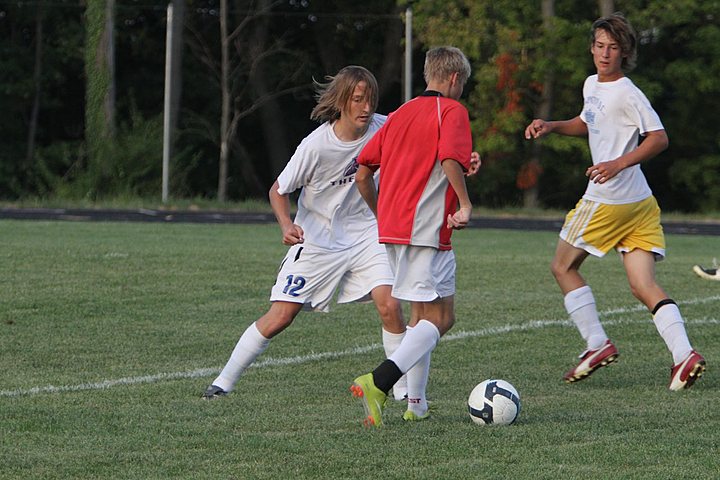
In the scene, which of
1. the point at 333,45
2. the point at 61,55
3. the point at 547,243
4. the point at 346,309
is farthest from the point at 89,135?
the point at 346,309

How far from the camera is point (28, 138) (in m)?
39.8

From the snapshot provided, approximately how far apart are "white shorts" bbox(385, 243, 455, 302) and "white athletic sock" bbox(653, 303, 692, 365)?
6.12 ft

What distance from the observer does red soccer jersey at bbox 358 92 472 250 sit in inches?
247

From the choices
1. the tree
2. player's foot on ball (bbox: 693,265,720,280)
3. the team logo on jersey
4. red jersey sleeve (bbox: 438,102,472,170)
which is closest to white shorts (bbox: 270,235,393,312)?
the team logo on jersey

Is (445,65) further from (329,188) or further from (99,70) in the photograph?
(99,70)

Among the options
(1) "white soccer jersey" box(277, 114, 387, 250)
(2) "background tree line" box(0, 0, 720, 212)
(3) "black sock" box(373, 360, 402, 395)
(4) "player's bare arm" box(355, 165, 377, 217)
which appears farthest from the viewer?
(2) "background tree line" box(0, 0, 720, 212)

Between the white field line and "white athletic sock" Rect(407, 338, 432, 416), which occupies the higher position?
"white athletic sock" Rect(407, 338, 432, 416)

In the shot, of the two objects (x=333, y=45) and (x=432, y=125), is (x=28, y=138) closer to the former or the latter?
(x=333, y=45)

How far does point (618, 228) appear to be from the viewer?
7.83 meters

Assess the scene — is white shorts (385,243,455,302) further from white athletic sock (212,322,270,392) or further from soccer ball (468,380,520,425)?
white athletic sock (212,322,270,392)

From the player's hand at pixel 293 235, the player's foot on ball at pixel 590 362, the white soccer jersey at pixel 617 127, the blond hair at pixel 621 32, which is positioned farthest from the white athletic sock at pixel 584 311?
the player's hand at pixel 293 235

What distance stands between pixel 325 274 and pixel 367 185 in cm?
69

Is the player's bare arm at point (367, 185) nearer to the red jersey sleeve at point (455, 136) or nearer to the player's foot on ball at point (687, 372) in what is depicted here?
the red jersey sleeve at point (455, 136)

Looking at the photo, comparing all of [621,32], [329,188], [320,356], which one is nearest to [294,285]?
[329,188]
